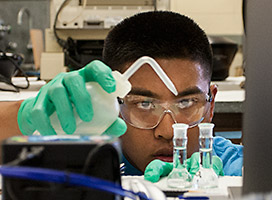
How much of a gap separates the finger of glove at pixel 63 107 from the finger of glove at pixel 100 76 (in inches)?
2.0

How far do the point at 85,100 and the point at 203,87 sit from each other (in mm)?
529

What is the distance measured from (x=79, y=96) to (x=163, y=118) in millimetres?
389

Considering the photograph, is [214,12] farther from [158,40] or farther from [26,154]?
[26,154]

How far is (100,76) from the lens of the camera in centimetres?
54

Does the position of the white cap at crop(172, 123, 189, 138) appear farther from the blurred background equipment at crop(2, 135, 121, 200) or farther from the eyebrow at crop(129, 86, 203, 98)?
the eyebrow at crop(129, 86, 203, 98)

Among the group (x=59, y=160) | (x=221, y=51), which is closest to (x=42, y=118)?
(x=59, y=160)

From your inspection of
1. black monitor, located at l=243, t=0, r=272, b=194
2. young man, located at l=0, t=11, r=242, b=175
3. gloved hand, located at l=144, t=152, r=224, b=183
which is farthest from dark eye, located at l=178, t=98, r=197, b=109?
black monitor, located at l=243, t=0, r=272, b=194

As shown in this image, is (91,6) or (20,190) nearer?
(20,190)

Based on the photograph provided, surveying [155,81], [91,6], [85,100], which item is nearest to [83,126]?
[85,100]

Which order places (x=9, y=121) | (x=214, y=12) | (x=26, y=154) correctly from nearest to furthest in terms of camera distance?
(x=26, y=154) < (x=9, y=121) < (x=214, y=12)

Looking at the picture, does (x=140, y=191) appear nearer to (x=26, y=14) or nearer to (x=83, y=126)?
(x=83, y=126)

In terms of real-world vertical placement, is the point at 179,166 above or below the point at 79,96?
below

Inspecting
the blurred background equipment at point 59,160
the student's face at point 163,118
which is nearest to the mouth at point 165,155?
the student's face at point 163,118

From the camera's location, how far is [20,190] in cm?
40
